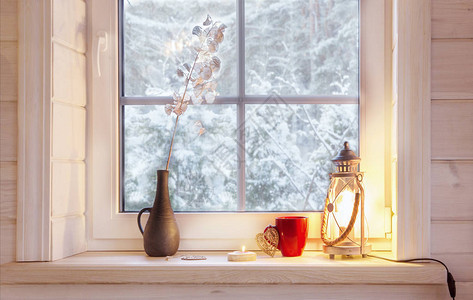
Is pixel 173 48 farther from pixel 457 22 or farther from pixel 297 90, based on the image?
pixel 457 22

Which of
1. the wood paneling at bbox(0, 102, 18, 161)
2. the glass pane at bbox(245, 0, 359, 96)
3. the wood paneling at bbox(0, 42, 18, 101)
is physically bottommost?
the wood paneling at bbox(0, 102, 18, 161)

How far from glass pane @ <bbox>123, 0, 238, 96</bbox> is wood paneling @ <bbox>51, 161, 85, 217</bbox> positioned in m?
0.27

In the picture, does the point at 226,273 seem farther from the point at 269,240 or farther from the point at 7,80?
Answer: the point at 7,80

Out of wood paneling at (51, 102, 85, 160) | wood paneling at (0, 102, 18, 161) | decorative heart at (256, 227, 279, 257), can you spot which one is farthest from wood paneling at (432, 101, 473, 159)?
wood paneling at (0, 102, 18, 161)

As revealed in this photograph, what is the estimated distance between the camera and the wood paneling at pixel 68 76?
50.6 inches

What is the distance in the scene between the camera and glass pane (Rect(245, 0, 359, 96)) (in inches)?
56.8

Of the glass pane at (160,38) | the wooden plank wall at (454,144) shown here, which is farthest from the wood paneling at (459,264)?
the glass pane at (160,38)

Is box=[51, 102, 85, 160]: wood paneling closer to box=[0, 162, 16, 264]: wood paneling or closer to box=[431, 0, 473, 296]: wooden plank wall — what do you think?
box=[0, 162, 16, 264]: wood paneling

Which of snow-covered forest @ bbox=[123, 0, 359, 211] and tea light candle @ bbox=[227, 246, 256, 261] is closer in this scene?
tea light candle @ bbox=[227, 246, 256, 261]

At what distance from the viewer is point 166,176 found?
1333 millimetres

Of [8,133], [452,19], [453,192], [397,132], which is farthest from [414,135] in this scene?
[8,133]

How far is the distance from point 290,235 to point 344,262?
152 mm

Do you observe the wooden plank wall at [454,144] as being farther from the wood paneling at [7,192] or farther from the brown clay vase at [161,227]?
the wood paneling at [7,192]

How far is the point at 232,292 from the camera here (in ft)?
4.02
